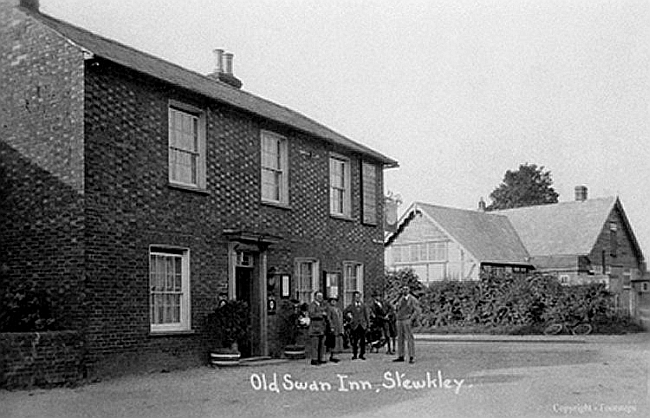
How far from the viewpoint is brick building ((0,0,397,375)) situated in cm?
1534

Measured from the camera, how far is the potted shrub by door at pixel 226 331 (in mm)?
17703

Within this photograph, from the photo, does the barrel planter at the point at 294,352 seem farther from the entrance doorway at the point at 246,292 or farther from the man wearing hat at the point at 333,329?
the entrance doorway at the point at 246,292

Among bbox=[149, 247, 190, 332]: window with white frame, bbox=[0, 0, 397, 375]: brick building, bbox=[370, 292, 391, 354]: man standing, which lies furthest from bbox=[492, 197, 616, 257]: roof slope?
bbox=[149, 247, 190, 332]: window with white frame

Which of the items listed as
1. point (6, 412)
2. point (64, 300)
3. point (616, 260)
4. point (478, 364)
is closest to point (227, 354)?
point (64, 300)

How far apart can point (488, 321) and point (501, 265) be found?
750cm

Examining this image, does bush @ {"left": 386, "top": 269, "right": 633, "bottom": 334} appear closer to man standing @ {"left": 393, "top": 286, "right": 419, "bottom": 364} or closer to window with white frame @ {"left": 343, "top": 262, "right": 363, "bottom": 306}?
window with white frame @ {"left": 343, "top": 262, "right": 363, "bottom": 306}

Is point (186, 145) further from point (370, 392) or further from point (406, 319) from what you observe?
point (370, 392)

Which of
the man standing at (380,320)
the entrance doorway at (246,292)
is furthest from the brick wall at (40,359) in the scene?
the man standing at (380,320)

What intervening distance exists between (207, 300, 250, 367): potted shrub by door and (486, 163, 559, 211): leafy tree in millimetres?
59413

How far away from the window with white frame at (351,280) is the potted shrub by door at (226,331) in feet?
19.2

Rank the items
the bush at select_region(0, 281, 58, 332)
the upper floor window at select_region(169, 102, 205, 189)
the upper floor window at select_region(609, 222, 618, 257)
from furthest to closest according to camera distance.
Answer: the upper floor window at select_region(609, 222, 618, 257), the upper floor window at select_region(169, 102, 205, 189), the bush at select_region(0, 281, 58, 332)

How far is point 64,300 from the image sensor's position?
1520 centimetres

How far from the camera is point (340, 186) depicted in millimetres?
23969

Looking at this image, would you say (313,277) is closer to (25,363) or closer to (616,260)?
(25,363)
